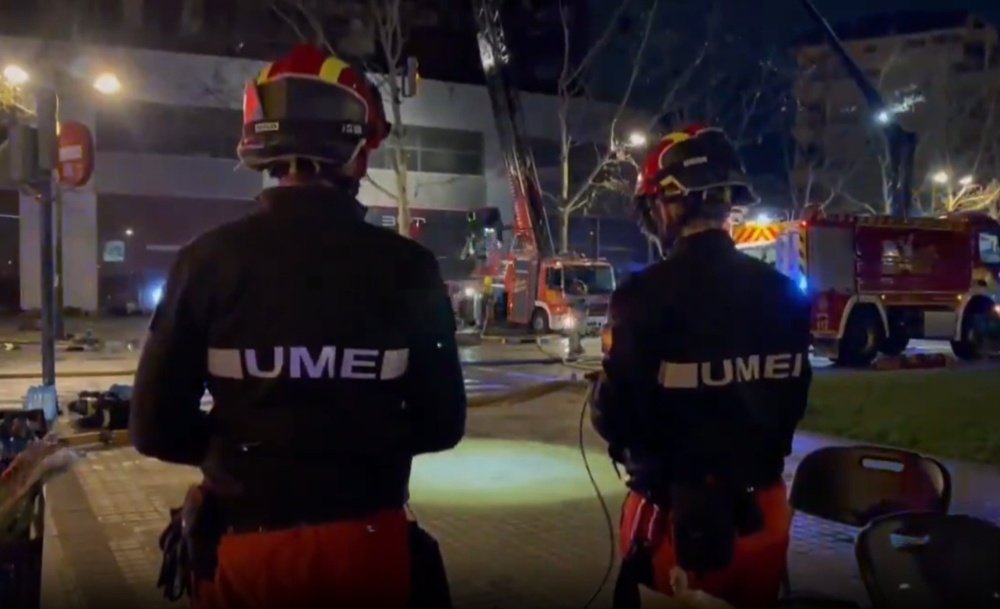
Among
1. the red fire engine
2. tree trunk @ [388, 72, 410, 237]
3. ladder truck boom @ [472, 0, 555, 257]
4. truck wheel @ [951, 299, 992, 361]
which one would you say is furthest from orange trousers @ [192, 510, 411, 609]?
tree trunk @ [388, 72, 410, 237]

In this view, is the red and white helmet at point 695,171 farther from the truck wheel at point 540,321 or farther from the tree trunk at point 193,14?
the tree trunk at point 193,14

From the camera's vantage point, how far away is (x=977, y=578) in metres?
2.59

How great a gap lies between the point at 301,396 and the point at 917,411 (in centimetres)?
1126

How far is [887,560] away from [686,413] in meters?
0.70

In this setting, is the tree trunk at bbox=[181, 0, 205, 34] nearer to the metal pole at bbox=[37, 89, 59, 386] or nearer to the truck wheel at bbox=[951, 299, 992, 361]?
the truck wheel at bbox=[951, 299, 992, 361]

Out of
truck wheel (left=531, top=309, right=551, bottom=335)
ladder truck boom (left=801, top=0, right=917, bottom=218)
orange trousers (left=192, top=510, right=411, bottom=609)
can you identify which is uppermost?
ladder truck boom (left=801, top=0, right=917, bottom=218)

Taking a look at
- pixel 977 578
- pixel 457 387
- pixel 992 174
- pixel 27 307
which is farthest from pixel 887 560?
pixel 992 174

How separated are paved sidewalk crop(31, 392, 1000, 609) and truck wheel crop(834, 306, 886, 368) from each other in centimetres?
926

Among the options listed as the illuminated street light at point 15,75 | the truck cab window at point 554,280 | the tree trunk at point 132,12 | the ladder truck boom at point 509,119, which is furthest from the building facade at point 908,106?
the tree trunk at point 132,12

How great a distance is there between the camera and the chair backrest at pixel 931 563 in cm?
257

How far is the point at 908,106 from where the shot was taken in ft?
129

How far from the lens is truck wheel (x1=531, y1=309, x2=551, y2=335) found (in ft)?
95.2

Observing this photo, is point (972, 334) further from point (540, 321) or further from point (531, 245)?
point (531, 245)

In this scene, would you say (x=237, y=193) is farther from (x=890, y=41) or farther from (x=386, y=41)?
(x=890, y=41)
